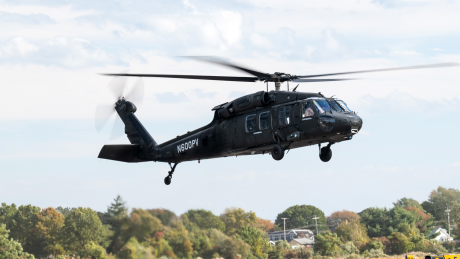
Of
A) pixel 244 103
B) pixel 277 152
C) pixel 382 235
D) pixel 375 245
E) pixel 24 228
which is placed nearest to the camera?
pixel 277 152

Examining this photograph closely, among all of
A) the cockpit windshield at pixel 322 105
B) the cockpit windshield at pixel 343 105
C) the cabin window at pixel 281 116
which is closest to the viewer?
the cockpit windshield at pixel 322 105

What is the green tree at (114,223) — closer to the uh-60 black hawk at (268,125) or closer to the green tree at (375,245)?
the uh-60 black hawk at (268,125)

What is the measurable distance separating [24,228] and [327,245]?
29.9 meters

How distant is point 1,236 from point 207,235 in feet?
82.5

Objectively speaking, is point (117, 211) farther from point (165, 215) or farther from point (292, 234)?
point (292, 234)

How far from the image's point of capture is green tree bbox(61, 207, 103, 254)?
22.3 m

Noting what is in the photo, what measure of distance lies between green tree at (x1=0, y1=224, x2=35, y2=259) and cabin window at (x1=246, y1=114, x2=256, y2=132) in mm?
20809

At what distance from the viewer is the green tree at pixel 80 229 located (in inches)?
877

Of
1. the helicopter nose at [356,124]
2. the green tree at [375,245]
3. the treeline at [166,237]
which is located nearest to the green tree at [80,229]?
the treeline at [166,237]

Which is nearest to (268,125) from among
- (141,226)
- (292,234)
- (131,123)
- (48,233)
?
(141,226)

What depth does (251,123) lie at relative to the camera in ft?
80.7

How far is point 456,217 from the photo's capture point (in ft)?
286

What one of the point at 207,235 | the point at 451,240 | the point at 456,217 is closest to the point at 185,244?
the point at 207,235

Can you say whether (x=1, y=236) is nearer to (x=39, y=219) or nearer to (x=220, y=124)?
(x=39, y=219)
